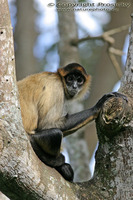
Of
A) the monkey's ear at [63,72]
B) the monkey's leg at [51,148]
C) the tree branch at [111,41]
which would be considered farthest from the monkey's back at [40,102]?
the tree branch at [111,41]

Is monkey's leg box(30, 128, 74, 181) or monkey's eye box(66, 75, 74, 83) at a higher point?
monkey's eye box(66, 75, 74, 83)

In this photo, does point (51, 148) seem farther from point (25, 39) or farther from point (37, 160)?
point (25, 39)

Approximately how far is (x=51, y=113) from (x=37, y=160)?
2.40 meters

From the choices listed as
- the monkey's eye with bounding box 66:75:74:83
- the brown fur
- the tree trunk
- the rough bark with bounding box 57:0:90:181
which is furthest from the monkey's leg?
the tree trunk

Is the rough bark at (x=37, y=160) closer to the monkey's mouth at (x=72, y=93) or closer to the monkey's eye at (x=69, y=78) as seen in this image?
the monkey's mouth at (x=72, y=93)

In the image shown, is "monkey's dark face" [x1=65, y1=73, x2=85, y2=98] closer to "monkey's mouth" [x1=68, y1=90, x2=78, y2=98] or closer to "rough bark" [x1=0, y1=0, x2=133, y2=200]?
"monkey's mouth" [x1=68, y1=90, x2=78, y2=98]

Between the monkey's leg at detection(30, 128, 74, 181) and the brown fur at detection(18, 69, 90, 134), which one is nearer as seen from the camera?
the monkey's leg at detection(30, 128, 74, 181)

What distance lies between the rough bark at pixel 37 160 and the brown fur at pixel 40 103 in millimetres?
1808

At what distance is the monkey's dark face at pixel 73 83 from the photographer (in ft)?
25.0

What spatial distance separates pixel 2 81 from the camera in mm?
4492

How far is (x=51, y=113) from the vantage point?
22.9 ft

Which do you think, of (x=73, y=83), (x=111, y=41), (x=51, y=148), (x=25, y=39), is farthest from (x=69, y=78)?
(x=25, y=39)

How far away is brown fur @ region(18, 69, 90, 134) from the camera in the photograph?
6.70 metres

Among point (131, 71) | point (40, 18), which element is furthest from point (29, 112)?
point (40, 18)
